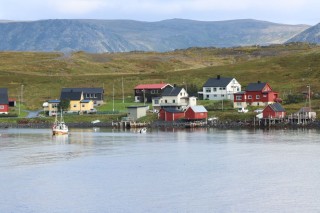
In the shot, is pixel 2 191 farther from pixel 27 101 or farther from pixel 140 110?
pixel 27 101

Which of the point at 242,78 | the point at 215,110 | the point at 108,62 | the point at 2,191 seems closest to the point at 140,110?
the point at 215,110

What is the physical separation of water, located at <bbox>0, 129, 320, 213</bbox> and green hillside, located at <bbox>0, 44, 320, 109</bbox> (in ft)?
125

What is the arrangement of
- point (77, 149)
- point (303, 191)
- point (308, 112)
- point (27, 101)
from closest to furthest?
point (303, 191) < point (77, 149) < point (308, 112) < point (27, 101)

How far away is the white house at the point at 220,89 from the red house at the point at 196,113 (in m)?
14.3

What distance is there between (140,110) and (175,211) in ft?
193

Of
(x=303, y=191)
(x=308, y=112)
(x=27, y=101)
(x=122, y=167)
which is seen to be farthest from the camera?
(x=27, y=101)

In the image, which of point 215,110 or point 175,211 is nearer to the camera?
point 175,211

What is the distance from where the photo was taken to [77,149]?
65750 millimetres

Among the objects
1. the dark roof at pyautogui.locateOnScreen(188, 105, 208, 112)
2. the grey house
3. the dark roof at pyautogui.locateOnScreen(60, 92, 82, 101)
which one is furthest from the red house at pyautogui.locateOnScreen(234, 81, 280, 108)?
the dark roof at pyautogui.locateOnScreen(60, 92, 82, 101)

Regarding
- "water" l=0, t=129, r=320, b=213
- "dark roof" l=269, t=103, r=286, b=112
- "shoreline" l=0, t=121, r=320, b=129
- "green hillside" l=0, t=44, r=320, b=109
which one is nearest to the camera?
"water" l=0, t=129, r=320, b=213

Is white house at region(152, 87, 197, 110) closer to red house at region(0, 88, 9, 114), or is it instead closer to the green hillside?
the green hillside

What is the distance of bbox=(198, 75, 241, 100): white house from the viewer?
107375mm

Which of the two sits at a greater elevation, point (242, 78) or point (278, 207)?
point (242, 78)

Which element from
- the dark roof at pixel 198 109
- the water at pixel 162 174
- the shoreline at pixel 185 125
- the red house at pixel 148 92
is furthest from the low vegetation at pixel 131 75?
the water at pixel 162 174
